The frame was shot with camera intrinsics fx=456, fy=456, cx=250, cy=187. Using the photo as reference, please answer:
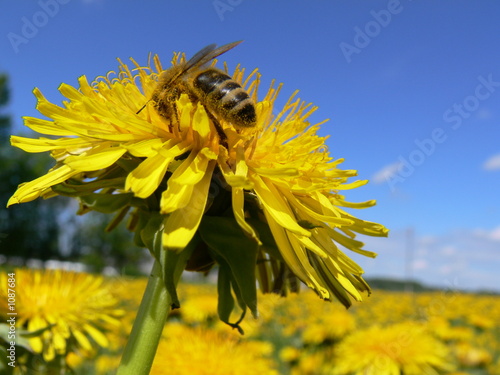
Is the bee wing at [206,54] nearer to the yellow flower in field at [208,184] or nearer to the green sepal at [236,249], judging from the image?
the yellow flower in field at [208,184]

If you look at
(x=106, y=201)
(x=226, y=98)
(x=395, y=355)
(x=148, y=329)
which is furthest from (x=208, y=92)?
(x=395, y=355)

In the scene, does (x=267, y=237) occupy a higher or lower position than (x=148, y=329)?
higher

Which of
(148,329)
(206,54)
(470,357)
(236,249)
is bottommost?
(470,357)

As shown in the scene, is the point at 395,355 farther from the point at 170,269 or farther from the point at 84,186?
the point at 84,186

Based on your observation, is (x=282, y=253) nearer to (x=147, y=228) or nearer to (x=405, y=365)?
(x=147, y=228)

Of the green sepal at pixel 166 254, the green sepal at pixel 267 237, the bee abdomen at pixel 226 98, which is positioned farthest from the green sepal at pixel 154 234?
the bee abdomen at pixel 226 98

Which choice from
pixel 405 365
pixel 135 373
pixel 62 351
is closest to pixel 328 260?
pixel 135 373
